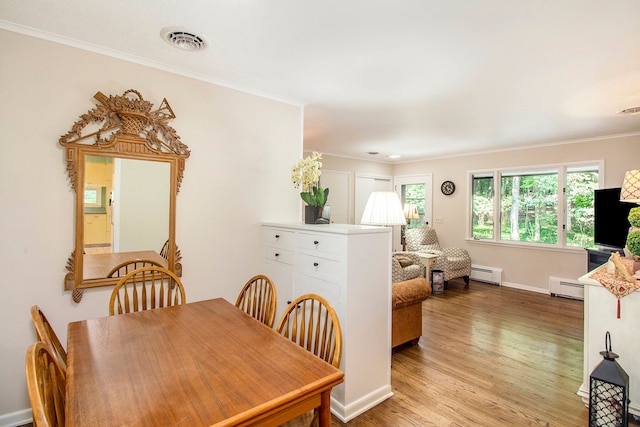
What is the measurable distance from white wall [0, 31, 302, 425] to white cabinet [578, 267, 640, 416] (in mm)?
2638

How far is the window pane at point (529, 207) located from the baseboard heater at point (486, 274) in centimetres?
61

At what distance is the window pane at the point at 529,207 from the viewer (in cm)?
519

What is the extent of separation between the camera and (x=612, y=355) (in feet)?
6.54

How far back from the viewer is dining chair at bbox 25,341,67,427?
743 millimetres

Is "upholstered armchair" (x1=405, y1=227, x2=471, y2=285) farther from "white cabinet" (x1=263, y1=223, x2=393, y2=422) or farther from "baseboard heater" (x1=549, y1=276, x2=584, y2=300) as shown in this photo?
"white cabinet" (x1=263, y1=223, x2=393, y2=422)

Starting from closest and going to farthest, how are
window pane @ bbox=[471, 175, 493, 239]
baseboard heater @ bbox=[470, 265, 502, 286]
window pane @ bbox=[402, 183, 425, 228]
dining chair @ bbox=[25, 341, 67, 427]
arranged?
dining chair @ bbox=[25, 341, 67, 427] → baseboard heater @ bbox=[470, 265, 502, 286] → window pane @ bbox=[471, 175, 493, 239] → window pane @ bbox=[402, 183, 425, 228]

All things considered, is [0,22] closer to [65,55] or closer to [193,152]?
[65,55]

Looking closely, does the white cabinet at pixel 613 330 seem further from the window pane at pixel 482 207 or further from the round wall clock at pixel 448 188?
the round wall clock at pixel 448 188

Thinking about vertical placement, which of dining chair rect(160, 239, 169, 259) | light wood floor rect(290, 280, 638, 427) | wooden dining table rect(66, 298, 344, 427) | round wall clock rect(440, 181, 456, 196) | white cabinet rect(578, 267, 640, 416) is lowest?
light wood floor rect(290, 280, 638, 427)

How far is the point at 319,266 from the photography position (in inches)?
89.4

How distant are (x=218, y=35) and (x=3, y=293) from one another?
205 cm

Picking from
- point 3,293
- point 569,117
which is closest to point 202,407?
point 3,293

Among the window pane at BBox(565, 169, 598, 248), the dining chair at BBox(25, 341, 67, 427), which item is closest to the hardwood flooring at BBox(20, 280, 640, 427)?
the dining chair at BBox(25, 341, 67, 427)

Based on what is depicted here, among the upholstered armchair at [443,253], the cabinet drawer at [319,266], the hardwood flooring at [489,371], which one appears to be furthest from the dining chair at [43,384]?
the upholstered armchair at [443,253]
